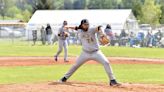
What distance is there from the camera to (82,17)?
199 ft

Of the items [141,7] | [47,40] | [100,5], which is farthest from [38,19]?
[100,5]

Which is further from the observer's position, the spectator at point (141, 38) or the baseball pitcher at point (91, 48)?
the spectator at point (141, 38)

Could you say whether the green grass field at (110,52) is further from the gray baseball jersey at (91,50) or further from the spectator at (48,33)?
the gray baseball jersey at (91,50)

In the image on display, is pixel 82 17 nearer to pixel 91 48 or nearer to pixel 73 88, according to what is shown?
pixel 91 48

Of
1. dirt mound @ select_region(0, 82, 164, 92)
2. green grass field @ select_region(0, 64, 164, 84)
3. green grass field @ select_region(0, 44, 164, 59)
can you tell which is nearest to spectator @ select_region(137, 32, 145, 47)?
green grass field @ select_region(0, 44, 164, 59)

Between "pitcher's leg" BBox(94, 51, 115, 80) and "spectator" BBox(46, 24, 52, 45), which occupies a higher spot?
"pitcher's leg" BBox(94, 51, 115, 80)

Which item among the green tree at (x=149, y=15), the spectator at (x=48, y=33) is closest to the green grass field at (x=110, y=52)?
the spectator at (x=48, y=33)

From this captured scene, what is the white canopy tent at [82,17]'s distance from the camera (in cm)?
5759

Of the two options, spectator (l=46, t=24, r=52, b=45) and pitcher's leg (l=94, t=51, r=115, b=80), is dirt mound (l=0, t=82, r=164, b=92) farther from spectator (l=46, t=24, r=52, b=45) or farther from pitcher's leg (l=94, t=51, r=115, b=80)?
spectator (l=46, t=24, r=52, b=45)

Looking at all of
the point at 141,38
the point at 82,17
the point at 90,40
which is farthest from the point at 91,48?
the point at 82,17

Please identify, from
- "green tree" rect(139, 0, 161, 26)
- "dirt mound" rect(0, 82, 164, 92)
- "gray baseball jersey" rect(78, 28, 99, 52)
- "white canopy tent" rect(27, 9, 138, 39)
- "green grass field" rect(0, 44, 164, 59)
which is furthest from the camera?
"green tree" rect(139, 0, 161, 26)

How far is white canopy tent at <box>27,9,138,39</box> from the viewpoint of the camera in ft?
189

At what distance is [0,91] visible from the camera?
12.0m

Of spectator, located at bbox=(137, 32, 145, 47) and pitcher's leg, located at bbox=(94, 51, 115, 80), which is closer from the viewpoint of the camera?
pitcher's leg, located at bbox=(94, 51, 115, 80)
